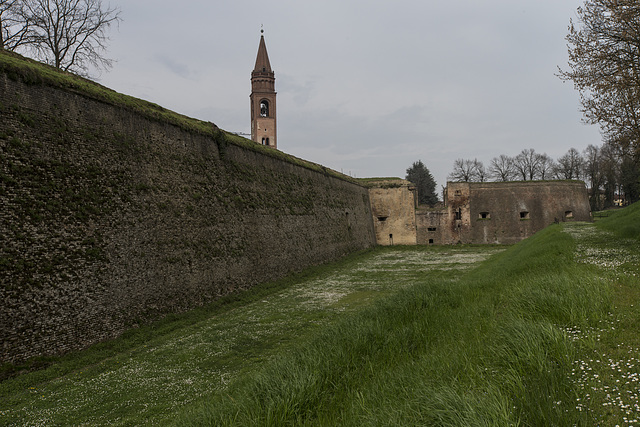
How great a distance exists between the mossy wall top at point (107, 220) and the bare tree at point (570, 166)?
201 feet

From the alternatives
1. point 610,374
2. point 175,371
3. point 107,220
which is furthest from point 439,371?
point 107,220

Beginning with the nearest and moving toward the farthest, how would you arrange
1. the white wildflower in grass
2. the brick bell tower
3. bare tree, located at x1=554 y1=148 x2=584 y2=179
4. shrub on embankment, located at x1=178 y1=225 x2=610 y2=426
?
the white wildflower in grass, shrub on embankment, located at x1=178 y1=225 x2=610 y2=426, the brick bell tower, bare tree, located at x1=554 y1=148 x2=584 y2=179

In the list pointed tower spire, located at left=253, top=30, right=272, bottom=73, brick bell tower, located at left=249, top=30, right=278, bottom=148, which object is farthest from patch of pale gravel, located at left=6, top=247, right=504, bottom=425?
pointed tower spire, located at left=253, top=30, right=272, bottom=73

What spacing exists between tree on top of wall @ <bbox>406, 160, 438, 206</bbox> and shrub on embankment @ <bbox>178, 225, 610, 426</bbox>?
183 feet

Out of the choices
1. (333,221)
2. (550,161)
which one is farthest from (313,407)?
(550,161)

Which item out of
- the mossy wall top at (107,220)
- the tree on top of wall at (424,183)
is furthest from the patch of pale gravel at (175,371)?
the tree on top of wall at (424,183)

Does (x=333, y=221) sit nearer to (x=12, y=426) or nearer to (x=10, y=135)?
(x=10, y=135)

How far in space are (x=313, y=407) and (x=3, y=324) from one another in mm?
5834

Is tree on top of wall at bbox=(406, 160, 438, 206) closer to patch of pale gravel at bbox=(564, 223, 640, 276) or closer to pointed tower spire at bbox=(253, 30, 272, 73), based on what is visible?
pointed tower spire at bbox=(253, 30, 272, 73)

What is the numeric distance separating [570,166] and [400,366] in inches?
2726

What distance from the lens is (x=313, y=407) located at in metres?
4.59

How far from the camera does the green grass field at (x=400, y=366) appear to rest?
3.34 m

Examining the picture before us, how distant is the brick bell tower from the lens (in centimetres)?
4119

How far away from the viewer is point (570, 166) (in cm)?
6203
